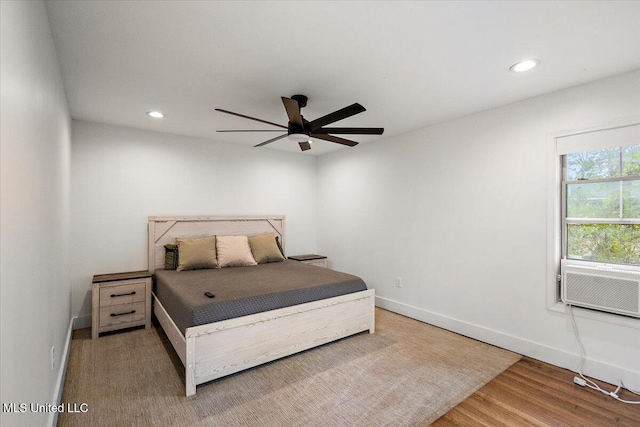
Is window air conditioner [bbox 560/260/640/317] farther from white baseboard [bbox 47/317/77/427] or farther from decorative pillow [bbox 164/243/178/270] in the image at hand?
decorative pillow [bbox 164/243/178/270]

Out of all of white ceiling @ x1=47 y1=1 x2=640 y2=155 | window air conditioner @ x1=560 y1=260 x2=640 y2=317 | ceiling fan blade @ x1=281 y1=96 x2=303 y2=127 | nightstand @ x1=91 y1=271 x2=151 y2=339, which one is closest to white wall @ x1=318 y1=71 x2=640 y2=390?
window air conditioner @ x1=560 y1=260 x2=640 y2=317

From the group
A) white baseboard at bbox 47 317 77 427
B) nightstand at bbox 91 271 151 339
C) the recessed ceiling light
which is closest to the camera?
white baseboard at bbox 47 317 77 427

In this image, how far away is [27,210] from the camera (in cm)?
134

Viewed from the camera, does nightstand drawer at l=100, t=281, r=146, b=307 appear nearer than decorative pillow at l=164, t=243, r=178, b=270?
Yes

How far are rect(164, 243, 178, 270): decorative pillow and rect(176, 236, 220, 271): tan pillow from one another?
9 centimetres

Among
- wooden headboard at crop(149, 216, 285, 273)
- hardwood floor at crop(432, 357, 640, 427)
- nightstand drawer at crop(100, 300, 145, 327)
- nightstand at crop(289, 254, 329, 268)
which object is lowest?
hardwood floor at crop(432, 357, 640, 427)

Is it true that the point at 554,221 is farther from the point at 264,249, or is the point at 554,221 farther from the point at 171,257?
the point at 171,257

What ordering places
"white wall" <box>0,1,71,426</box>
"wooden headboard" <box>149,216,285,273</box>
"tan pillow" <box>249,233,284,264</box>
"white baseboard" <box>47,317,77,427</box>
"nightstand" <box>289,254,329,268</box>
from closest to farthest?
"white wall" <box>0,1,71,426</box>
"white baseboard" <box>47,317,77,427</box>
"wooden headboard" <box>149,216,285,273</box>
"tan pillow" <box>249,233,284,264</box>
"nightstand" <box>289,254,329,268</box>

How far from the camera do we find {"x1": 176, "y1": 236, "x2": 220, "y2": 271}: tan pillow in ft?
12.7

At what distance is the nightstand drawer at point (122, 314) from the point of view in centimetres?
335

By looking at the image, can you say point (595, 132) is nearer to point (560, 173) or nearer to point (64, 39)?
point (560, 173)

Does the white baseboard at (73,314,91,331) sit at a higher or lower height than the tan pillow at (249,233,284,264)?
lower

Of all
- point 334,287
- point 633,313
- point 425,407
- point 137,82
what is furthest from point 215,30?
point 633,313

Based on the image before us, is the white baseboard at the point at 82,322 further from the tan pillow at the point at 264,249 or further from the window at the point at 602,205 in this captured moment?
the window at the point at 602,205
